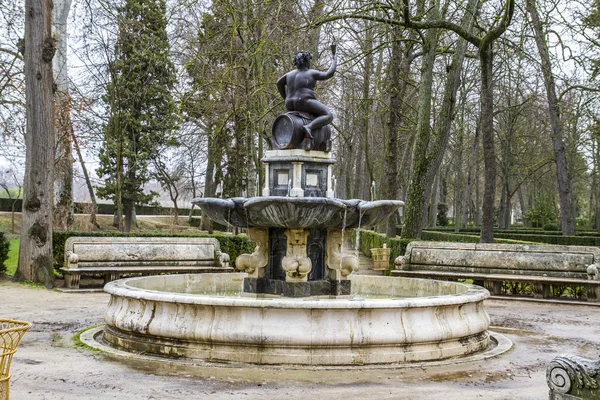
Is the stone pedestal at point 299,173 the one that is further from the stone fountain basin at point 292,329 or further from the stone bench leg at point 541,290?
the stone bench leg at point 541,290

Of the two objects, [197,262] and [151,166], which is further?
[151,166]

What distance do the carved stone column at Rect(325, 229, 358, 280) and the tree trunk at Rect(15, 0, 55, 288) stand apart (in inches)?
289

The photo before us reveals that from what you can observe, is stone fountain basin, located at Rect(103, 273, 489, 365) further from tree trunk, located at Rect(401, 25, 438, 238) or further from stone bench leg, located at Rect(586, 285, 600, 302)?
tree trunk, located at Rect(401, 25, 438, 238)

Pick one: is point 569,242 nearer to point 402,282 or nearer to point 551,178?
point 402,282

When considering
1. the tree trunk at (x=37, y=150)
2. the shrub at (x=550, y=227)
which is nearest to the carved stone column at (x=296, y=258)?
the tree trunk at (x=37, y=150)

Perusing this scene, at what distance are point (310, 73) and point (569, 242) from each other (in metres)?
19.5

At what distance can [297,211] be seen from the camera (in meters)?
8.44

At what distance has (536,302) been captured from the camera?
13.6 m

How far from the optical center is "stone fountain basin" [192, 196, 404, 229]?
27.5ft

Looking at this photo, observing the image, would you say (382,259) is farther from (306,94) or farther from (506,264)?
(306,94)

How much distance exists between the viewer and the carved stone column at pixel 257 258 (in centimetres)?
941

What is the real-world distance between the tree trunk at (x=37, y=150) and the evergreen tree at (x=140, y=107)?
15248mm

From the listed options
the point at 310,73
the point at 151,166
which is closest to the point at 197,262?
the point at 310,73

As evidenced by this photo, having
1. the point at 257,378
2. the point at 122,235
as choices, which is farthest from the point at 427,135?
the point at 257,378
